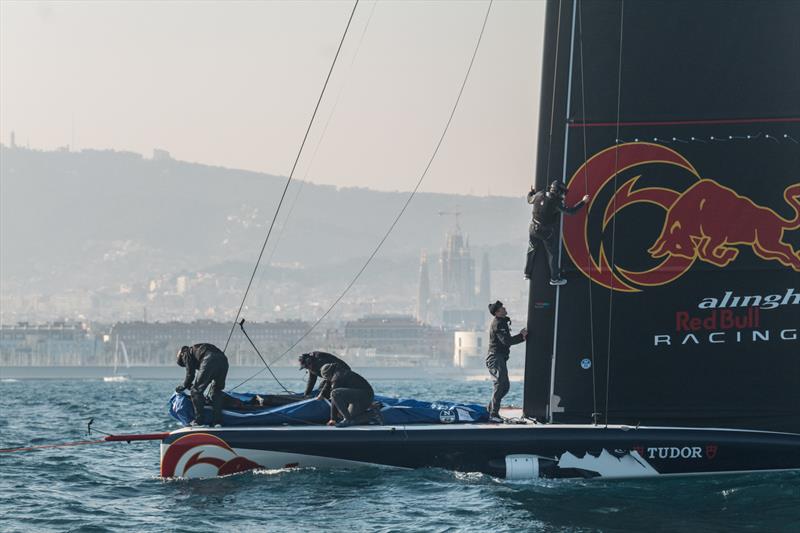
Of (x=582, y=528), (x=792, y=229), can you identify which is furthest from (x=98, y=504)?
(x=792, y=229)

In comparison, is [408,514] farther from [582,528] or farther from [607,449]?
[607,449]

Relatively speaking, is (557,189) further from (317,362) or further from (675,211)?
(317,362)

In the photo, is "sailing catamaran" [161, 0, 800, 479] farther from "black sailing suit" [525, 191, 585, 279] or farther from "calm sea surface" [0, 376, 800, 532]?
"calm sea surface" [0, 376, 800, 532]

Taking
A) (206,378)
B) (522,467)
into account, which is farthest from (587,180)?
(206,378)

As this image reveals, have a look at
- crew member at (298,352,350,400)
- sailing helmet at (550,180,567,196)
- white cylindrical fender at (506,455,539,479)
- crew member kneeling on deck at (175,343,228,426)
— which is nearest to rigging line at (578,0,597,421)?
sailing helmet at (550,180,567,196)

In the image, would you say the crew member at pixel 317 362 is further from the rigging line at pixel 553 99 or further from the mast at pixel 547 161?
the rigging line at pixel 553 99

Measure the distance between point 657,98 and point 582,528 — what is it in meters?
4.18

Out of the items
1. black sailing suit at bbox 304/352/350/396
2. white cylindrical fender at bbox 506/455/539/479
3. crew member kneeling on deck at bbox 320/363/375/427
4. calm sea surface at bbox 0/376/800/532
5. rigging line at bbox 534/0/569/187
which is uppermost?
rigging line at bbox 534/0/569/187

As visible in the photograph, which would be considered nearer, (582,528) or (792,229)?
(582,528)

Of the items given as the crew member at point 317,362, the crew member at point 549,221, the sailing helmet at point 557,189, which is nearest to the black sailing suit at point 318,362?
the crew member at point 317,362

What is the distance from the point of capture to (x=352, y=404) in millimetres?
11727

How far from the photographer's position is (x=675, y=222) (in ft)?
37.4

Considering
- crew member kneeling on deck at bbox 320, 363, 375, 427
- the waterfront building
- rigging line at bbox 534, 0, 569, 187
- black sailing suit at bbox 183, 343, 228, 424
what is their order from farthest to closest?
the waterfront building
black sailing suit at bbox 183, 343, 228, 424
crew member kneeling on deck at bbox 320, 363, 375, 427
rigging line at bbox 534, 0, 569, 187

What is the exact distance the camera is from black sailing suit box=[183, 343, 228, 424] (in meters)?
11.8
